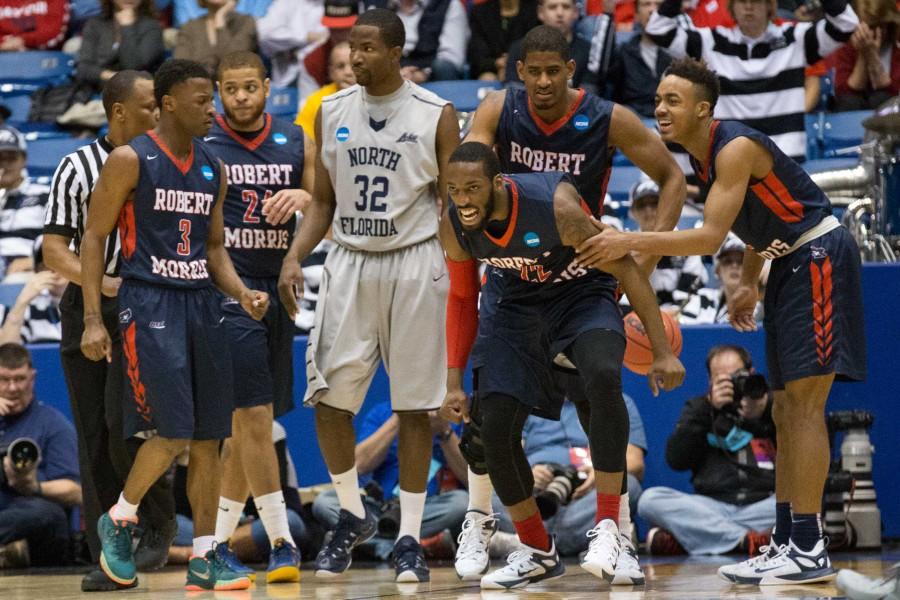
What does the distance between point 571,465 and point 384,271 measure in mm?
2154

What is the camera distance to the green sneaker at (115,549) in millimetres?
6230

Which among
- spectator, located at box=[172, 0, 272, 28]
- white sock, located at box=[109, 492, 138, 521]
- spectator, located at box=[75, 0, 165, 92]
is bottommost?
white sock, located at box=[109, 492, 138, 521]

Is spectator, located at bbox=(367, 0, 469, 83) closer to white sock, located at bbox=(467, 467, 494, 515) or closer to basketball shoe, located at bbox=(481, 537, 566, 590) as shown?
white sock, located at bbox=(467, 467, 494, 515)

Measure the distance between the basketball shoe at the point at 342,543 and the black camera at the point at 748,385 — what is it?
2228 mm

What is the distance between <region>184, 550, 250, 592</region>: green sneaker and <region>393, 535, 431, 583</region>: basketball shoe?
2.14 feet

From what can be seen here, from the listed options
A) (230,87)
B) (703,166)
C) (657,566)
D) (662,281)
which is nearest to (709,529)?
(657,566)

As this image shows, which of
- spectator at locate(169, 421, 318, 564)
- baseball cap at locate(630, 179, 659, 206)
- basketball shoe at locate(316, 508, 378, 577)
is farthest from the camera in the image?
baseball cap at locate(630, 179, 659, 206)

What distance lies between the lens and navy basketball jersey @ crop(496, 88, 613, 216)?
639 centimetres

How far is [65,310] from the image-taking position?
6.99 meters

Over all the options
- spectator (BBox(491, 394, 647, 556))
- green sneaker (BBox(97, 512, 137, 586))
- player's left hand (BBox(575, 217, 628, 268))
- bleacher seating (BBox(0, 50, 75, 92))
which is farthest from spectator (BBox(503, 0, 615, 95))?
green sneaker (BBox(97, 512, 137, 586))

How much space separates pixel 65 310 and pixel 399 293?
1.55 metres

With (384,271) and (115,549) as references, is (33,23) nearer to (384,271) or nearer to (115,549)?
(384,271)

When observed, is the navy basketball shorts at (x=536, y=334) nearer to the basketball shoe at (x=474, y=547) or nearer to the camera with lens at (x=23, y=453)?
the basketball shoe at (x=474, y=547)

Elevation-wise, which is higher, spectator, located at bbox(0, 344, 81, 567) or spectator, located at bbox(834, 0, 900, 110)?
spectator, located at bbox(834, 0, 900, 110)
